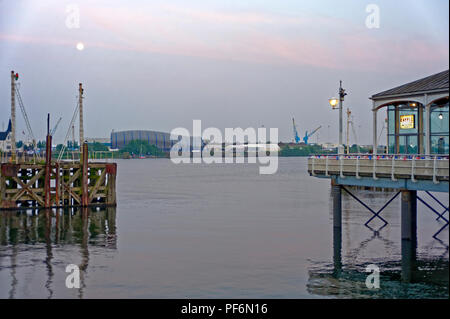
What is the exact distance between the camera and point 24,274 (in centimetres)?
3303

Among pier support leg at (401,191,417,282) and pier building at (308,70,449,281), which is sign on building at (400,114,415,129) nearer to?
pier building at (308,70,449,281)

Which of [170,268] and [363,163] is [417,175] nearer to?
[363,163]

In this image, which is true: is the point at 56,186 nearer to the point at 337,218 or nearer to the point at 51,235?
the point at 51,235

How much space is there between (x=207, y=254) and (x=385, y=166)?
12.2 metres

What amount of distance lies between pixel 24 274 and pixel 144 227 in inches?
803

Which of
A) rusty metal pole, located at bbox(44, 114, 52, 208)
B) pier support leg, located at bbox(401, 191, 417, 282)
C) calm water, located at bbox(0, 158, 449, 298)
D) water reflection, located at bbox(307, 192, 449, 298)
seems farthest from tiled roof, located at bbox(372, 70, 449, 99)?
rusty metal pole, located at bbox(44, 114, 52, 208)

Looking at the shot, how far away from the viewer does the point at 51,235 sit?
46.3 meters

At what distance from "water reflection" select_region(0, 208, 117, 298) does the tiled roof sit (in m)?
20.5

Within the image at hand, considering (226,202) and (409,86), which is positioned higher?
(409,86)

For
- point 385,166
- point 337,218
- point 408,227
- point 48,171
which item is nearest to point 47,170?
point 48,171

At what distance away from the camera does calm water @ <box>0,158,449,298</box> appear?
3022 centimetres
